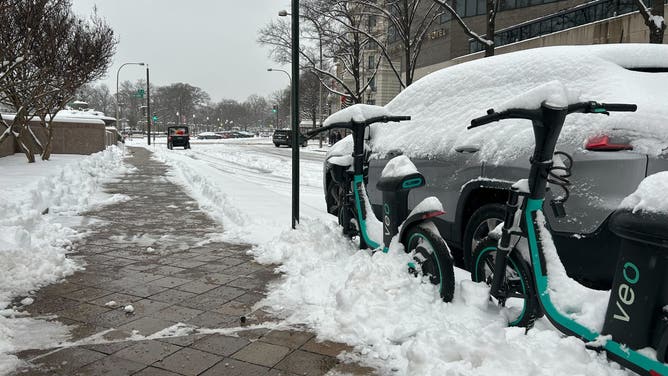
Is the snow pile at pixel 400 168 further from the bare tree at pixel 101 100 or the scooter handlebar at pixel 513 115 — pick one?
the bare tree at pixel 101 100

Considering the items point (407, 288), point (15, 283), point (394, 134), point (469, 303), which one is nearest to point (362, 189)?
point (394, 134)

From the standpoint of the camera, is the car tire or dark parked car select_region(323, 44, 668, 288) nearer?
dark parked car select_region(323, 44, 668, 288)

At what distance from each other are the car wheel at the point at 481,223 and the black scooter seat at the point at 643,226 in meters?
1.46

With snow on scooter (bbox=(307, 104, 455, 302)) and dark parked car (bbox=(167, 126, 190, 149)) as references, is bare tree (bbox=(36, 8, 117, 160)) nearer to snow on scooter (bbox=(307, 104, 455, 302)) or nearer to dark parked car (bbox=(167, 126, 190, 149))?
snow on scooter (bbox=(307, 104, 455, 302))

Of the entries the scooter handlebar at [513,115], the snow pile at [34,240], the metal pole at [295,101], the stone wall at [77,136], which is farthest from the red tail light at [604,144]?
the stone wall at [77,136]

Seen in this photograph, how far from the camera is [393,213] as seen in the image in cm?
401

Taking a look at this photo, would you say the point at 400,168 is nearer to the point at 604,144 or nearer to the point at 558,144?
the point at 558,144

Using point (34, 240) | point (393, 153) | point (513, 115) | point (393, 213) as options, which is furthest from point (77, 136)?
point (513, 115)

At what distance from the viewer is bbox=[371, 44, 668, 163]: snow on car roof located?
10.1 ft

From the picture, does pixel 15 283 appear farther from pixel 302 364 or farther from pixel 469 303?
pixel 469 303

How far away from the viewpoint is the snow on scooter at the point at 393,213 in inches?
136

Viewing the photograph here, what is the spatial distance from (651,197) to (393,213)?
6.82 ft

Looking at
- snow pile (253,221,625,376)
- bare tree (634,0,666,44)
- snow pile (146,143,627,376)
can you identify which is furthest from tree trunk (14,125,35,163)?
bare tree (634,0,666,44)

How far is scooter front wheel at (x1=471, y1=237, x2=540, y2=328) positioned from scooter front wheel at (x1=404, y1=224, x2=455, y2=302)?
20 centimetres
